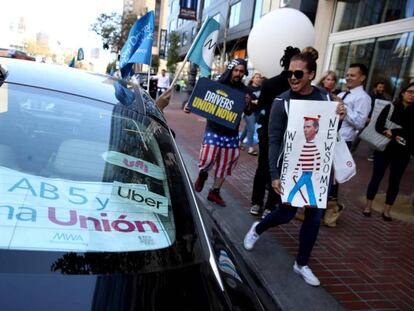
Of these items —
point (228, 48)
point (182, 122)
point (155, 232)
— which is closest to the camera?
point (155, 232)

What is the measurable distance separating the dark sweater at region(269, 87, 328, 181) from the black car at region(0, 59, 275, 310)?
121 centimetres

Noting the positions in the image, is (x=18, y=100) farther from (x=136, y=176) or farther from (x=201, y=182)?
(x=201, y=182)

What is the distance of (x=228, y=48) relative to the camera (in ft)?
100

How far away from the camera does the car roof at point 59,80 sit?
2.13 metres

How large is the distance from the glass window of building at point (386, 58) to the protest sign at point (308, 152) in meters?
7.83

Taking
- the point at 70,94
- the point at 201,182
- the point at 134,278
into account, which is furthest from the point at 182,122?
the point at 134,278

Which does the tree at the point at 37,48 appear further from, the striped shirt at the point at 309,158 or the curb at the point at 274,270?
the striped shirt at the point at 309,158

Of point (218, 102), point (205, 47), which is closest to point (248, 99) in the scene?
point (218, 102)

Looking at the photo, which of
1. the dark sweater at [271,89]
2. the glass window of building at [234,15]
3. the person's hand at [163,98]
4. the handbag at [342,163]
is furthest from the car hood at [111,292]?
the glass window of building at [234,15]

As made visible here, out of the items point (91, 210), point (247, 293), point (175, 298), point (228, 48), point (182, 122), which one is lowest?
point (182, 122)

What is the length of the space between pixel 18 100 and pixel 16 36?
92367 mm

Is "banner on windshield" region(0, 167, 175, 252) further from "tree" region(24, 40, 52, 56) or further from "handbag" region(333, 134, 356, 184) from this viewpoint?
"tree" region(24, 40, 52, 56)

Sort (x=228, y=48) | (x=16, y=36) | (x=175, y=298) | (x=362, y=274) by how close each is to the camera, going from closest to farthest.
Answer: (x=175, y=298), (x=362, y=274), (x=228, y=48), (x=16, y=36)

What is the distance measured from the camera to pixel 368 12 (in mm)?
11336
